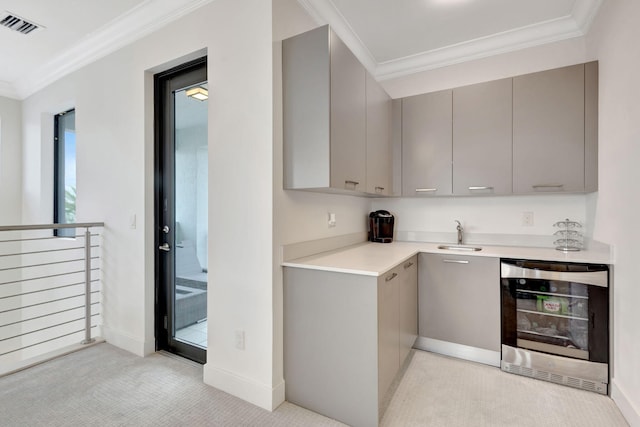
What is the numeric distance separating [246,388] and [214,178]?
1.41m

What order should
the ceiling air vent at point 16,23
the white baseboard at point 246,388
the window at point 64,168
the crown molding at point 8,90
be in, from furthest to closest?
the crown molding at point 8,90, the window at point 64,168, the ceiling air vent at point 16,23, the white baseboard at point 246,388

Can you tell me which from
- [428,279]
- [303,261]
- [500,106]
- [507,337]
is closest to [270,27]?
[303,261]

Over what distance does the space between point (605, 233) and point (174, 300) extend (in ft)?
10.8

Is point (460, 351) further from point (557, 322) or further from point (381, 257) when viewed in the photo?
point (381, 257)

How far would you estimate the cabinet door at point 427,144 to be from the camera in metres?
2.76

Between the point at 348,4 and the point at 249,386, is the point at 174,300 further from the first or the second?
the point at 348,4

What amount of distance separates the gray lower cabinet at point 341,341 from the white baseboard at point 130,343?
138 centimetres

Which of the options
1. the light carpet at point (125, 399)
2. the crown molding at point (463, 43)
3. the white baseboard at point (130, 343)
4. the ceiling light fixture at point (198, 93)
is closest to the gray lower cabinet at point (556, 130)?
the crown molding at point (463, 43)

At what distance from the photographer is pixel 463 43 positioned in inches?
111

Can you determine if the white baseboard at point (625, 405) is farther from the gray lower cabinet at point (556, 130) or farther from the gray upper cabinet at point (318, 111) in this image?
the gray upper cabinet at point (318, 111)

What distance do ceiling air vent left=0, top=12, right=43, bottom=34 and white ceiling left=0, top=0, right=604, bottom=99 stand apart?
Answer: 0.06 meters

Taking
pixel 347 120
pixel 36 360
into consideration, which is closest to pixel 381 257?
pixel 347 120

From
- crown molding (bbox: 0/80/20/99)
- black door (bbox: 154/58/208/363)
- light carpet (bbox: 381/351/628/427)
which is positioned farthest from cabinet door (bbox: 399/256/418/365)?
crown molding (bbox: 0/80/20/99)

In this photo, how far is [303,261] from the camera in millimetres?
1951
